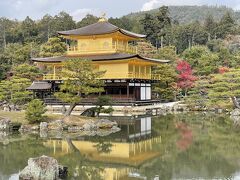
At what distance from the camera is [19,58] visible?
164ft

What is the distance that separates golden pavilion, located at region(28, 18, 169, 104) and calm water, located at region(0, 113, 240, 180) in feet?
37.2

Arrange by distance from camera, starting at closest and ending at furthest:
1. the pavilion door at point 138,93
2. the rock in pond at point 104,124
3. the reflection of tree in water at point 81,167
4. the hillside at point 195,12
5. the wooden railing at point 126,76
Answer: the reflection of tree in water at point 81,167 → the rock in pond at point 104,124 → the wooden railing at point 126,76 → the pavilion door at point 138,93 → the hillside at point 195,12

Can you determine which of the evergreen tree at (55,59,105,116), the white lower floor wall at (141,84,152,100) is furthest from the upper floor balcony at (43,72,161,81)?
the evergreen tree at (55,59,105,116)

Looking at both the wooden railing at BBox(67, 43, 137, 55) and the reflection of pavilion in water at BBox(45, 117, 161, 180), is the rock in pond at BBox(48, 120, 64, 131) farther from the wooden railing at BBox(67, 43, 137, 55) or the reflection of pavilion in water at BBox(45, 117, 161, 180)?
the wooden railing at BBox(67, 43, 137, 55)

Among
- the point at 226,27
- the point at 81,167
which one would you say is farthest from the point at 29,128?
the point at 226,27

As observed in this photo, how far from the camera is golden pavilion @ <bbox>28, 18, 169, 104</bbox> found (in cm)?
3597

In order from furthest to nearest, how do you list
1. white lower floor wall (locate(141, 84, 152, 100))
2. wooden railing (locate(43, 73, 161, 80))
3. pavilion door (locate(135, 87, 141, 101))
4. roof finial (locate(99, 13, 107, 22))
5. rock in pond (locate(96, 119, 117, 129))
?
roof finial (locate(99, 13, 107, 22)), white lower floor wall (locate(141, 84, 152, 100)), pavilion door (locate(135, 87, 141, 101)), wooden railing (locate(43, 73, 161, 80)), rock in pond (locate(96, 119, 117, 129))

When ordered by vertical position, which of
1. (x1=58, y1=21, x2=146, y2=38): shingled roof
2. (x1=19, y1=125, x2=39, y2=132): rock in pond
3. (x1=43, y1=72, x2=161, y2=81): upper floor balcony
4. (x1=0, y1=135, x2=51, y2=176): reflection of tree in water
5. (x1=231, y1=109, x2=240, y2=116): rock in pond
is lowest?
(x1=231, y1=109, x2=240, y2=116): rock in pond

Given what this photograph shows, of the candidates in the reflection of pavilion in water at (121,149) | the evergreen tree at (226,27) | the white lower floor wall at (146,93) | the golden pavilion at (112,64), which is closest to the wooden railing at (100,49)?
the golden pavilion at (112,64)

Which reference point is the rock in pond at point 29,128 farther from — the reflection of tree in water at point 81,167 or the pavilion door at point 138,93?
the pavilion door at point 138,93

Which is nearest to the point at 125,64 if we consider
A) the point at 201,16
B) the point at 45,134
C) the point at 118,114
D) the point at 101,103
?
the point at 118,114

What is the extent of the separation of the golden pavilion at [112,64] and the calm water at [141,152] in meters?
11.3

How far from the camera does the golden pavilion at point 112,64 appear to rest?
3597 centimetres

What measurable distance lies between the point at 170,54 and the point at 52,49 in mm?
14520
